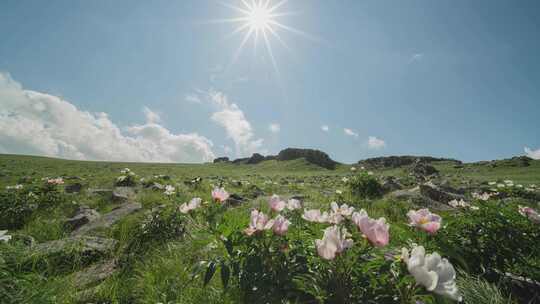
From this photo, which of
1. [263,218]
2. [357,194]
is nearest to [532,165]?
[357,194]

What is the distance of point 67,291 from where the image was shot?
6.81 ft

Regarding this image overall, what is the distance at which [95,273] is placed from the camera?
8.29 feet

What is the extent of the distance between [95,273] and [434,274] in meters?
3.13

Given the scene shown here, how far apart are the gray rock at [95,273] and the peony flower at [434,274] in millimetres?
2860

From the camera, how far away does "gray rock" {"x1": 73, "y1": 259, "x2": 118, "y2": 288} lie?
2321 mm

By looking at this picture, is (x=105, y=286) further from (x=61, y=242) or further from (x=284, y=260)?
(x=284, y=260)

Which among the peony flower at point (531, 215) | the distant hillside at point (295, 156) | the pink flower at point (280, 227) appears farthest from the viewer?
the distant hillside at point (295, 156)

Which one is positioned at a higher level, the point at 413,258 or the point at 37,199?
the point at 413,258

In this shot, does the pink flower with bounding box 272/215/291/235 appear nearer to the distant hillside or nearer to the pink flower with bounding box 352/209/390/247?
the pink flower with bounding box 352/209/390/247

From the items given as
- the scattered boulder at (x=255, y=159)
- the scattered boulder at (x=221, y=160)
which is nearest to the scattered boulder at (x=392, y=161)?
the scattered boulder at (x=255, y=159)

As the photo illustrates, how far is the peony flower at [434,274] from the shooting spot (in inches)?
39.6

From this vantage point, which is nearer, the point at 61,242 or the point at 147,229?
the point at 61,242

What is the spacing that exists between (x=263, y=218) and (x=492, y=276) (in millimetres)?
2422

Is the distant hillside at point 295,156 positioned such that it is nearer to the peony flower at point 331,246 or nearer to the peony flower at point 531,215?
the peony flower at point 531,215
